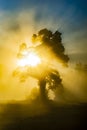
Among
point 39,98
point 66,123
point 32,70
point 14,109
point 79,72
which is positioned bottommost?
point 66,123

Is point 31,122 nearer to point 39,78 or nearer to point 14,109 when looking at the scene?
point 14,109

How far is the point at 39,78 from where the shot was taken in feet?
198

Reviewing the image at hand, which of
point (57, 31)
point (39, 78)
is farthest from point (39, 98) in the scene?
point (57, 31)

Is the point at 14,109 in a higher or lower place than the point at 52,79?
lower

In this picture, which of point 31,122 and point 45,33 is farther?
point 45,33

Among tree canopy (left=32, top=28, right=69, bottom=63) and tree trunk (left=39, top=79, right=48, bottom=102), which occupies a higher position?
tree canopy (left=32, top=28, right=69, bottom=63)

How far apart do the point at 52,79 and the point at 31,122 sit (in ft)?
82.4

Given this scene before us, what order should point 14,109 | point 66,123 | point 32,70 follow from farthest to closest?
point 32,70, point 14,109, point 66,123

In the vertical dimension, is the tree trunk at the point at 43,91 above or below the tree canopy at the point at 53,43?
below

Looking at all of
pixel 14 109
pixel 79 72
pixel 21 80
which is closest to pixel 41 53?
pixel 21 80

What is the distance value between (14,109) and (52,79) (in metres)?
12.1

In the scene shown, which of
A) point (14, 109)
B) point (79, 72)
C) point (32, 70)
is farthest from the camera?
point (79, 72)

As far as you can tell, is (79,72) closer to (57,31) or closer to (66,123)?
(57,31)

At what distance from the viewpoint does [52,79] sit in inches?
2394
